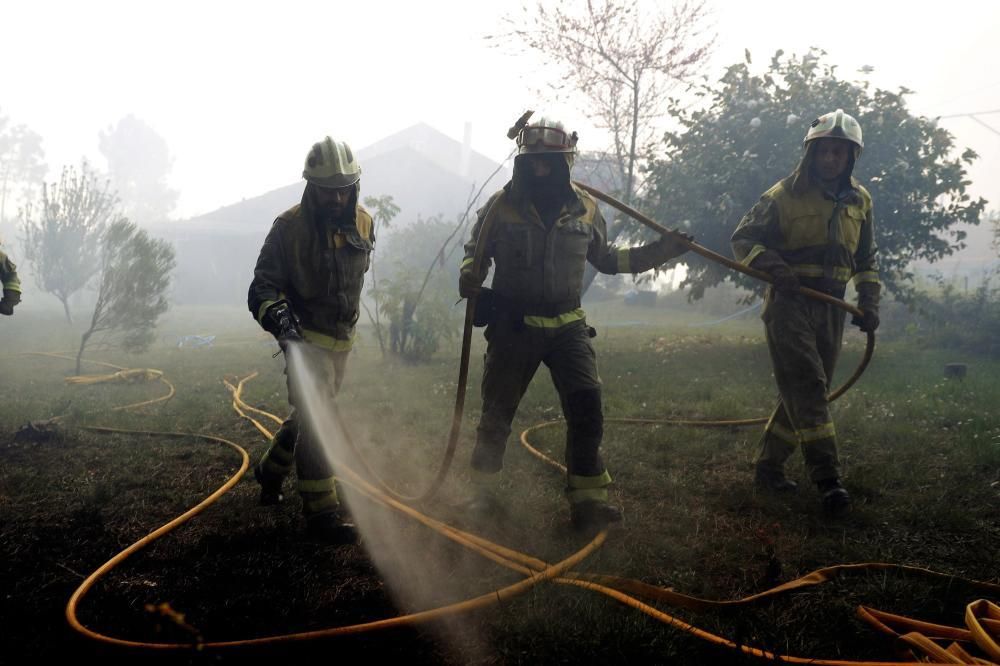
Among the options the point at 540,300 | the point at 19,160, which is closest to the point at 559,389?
the point at 540,300

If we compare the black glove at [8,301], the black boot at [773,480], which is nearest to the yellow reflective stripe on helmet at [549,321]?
the black boot at [773,480]

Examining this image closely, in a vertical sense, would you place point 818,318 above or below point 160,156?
below

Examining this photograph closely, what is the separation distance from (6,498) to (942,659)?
534cm

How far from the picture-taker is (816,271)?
4219mm

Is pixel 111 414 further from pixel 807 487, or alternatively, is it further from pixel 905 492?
pixel 905 492

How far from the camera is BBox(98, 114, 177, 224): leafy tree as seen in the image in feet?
243

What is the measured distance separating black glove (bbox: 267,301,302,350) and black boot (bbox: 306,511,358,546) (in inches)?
39.9

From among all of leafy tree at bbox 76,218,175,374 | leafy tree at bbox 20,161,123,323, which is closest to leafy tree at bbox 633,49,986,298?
leafy tree at bbox 76,218,175,374

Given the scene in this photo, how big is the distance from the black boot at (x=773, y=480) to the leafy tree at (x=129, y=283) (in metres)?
12.9

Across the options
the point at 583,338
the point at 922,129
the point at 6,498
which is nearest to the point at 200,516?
the point at 6,498

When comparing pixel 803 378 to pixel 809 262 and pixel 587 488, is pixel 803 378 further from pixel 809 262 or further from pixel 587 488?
pixel 587 488

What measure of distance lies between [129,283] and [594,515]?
12.9 metres

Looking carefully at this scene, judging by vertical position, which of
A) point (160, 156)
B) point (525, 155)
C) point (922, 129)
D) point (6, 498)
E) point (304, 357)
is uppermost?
point (160, 156)

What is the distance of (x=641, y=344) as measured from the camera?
1299cm
